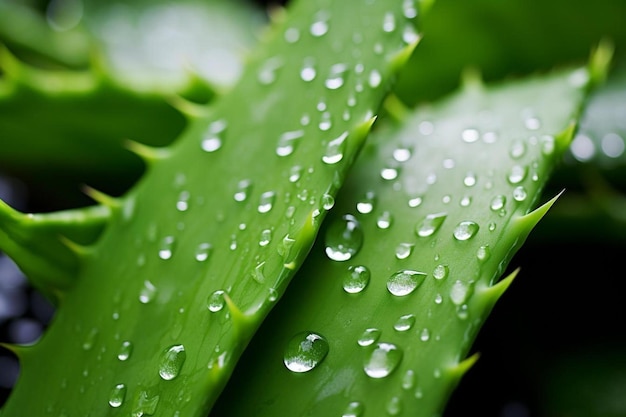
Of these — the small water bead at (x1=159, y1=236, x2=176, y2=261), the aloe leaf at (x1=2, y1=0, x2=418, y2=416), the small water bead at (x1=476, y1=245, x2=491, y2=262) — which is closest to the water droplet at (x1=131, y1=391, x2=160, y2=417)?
the aloe leaf at (x1=2, y1=0, x2=418, y2=416)

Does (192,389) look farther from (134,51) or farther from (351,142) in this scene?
(134,51)

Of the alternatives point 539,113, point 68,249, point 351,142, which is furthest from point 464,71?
point 68,249

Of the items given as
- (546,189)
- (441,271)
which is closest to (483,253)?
(441,271)

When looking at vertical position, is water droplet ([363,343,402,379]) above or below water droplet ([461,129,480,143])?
below

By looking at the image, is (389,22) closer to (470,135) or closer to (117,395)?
(470,135)

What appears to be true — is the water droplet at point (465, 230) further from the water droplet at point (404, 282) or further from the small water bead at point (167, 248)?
the small water bead at point (167, 248)

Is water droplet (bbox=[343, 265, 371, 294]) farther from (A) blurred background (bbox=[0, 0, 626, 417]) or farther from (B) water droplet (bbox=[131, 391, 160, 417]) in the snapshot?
(A) blurred background (bbox=[0, 0, 626, 417])
